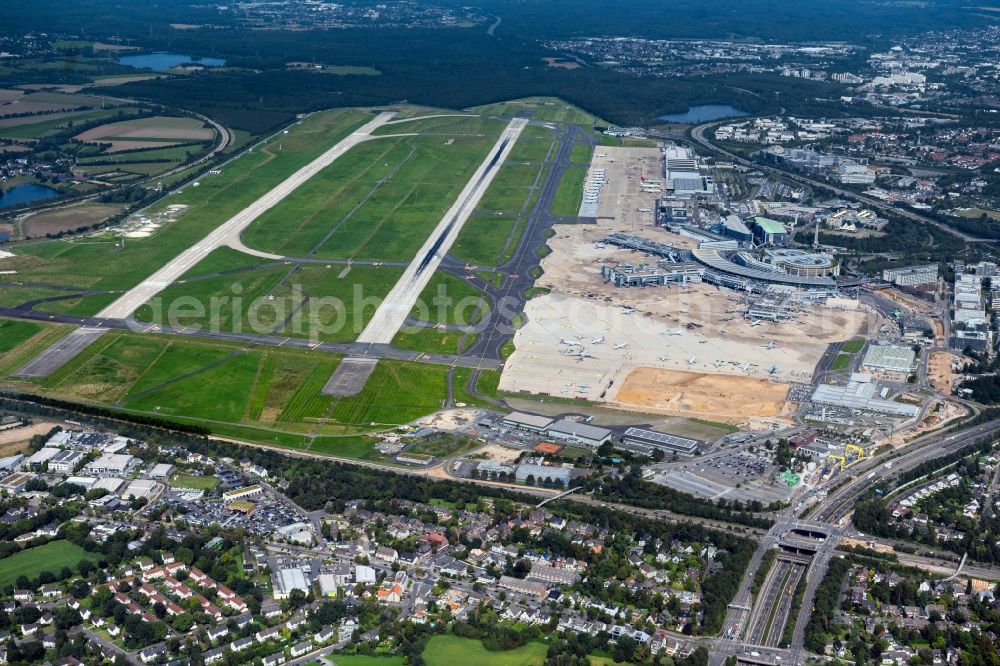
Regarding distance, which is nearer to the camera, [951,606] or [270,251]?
[951,606]

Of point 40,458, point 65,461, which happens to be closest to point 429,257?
point 65,461

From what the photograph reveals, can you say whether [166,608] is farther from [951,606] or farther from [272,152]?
[272,152]

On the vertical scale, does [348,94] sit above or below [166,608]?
above

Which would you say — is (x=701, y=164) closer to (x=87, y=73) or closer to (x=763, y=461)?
(x=763, y=461)

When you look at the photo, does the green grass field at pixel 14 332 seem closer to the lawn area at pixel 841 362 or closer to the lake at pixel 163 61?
the lawn area at pixel 841 362

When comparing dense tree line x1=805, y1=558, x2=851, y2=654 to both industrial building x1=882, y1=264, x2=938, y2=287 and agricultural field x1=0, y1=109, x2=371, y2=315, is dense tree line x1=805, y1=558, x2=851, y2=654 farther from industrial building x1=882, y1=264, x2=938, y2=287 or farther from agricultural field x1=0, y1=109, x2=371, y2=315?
agricultural field x1=0, y1=109, x2=371, y2=315

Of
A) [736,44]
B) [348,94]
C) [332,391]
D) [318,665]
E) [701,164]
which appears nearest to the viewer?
[318,665]

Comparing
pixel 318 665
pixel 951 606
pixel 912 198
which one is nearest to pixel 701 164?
pixel 912 198

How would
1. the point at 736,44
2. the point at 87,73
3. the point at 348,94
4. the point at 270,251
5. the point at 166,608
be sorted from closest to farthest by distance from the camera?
the point at 166,608
the point at 270,251
the point at 348,94
the point at 87,73
the point at 736,44

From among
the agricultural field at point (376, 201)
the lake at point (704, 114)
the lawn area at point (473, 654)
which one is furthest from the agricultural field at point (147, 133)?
the lawn area at point (473, 654)
